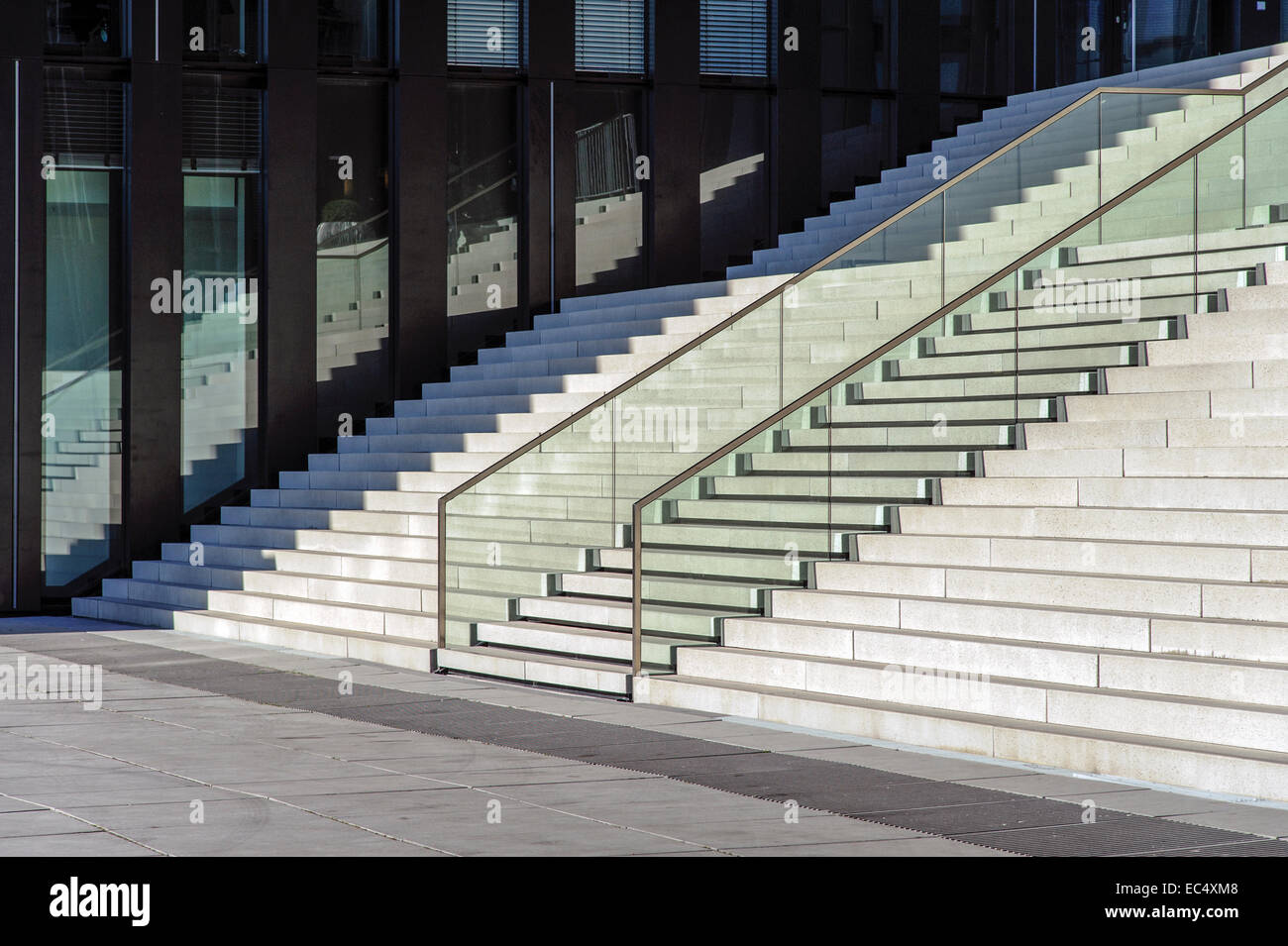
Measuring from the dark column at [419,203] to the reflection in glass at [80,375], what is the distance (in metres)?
3.15

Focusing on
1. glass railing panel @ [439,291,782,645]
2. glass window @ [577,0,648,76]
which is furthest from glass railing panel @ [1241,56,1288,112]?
glass window @ [577,0,648,76]

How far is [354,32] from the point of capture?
1992 cm

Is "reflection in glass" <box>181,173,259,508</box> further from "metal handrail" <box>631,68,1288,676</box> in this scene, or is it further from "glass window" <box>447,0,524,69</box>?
"metal handrail" <box>631,68,1288,676</box>

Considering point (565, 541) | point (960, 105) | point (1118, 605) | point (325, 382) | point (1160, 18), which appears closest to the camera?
point (1118, 605)

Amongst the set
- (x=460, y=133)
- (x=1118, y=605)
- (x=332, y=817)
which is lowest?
(x=332, y=817)

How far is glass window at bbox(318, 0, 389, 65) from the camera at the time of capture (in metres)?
19.8

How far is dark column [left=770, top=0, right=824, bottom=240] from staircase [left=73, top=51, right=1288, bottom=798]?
7.53m

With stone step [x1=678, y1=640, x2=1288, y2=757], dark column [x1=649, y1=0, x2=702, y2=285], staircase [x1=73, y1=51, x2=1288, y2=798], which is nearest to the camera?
stone step [x1=678, y1=640, x2=1288, y2=757]

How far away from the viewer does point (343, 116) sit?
19906mm

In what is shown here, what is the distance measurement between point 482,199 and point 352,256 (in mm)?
1716
